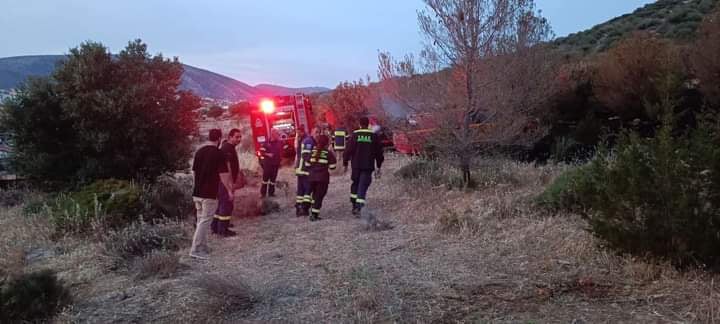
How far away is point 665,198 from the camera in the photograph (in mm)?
4836

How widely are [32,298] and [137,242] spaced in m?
2.21

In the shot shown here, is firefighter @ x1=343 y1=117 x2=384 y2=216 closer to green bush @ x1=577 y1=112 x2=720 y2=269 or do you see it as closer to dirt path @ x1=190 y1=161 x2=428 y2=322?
dirt path @ x1=190 y1=161 x2=428 y2=322

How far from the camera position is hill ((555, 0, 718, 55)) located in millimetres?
26391

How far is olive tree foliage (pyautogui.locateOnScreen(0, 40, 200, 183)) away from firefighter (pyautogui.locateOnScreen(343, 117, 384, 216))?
165 inches

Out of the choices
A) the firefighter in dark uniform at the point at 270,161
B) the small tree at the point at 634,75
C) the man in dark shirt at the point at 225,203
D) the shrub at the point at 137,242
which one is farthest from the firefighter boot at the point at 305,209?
the small tree at the point at 634,75

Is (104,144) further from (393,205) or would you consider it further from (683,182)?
(683,182)

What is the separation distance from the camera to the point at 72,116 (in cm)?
1042

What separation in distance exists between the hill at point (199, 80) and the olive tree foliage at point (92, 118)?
33.0 metres

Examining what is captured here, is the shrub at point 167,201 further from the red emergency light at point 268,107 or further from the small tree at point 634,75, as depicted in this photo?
the small tree at point 634,75

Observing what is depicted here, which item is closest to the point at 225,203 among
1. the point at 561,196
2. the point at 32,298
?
the point at 32,298

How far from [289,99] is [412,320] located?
1438 centimetres

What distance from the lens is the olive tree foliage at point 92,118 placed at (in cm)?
1053

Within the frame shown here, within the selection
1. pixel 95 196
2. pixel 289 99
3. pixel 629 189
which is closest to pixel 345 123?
pixel 289 99

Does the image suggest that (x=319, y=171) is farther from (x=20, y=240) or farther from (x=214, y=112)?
(x=214, y=112)
